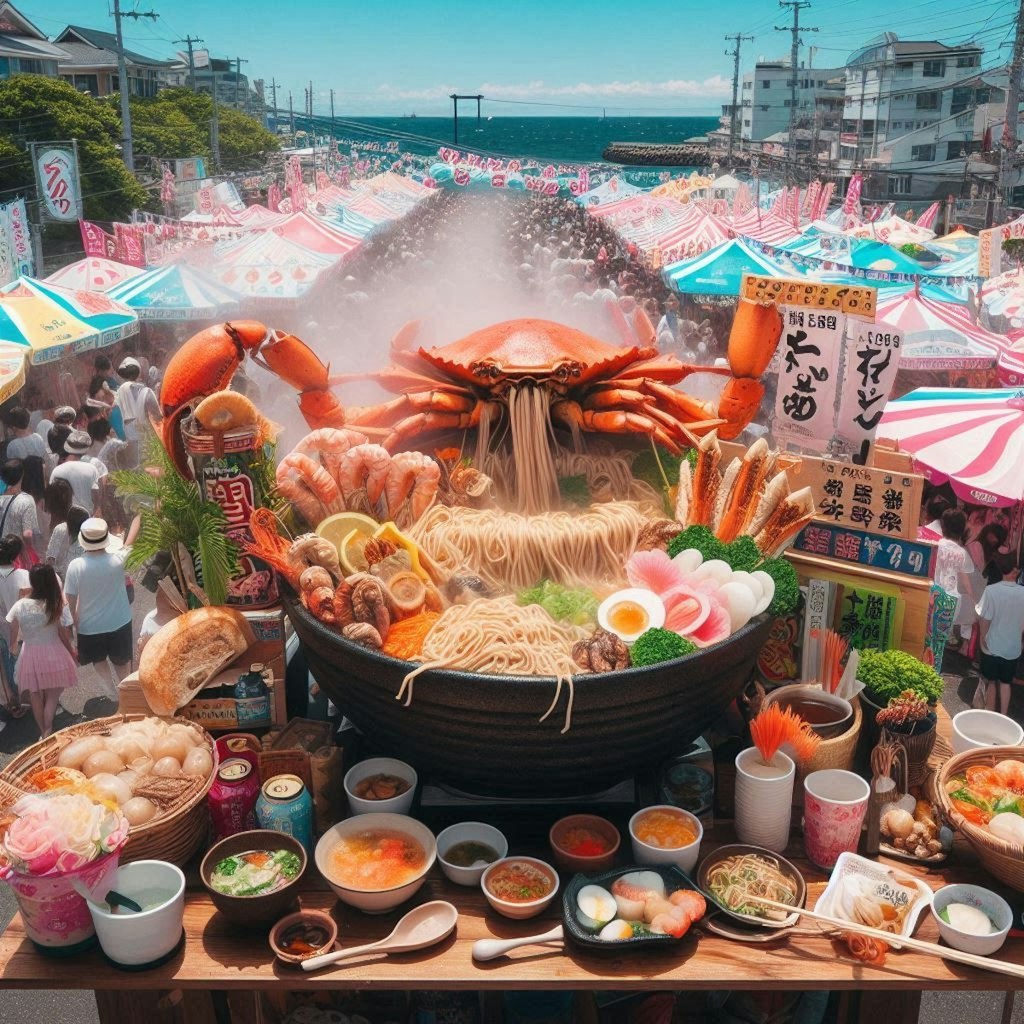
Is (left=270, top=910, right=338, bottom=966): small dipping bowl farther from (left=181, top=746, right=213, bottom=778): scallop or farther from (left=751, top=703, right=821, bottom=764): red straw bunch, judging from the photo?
(left=751, top=703, right=821, bottom=764): red straw bunch

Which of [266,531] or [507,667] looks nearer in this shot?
[507,667]

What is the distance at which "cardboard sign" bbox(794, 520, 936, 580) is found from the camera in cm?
383

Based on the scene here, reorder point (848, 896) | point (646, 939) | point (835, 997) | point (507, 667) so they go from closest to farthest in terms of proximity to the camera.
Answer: point (646, 939) → point (848, 896) → point (507, 667) → point (835, 997)

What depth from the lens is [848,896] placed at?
302cm

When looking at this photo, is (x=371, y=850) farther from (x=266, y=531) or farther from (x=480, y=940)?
(x=266, y=531)

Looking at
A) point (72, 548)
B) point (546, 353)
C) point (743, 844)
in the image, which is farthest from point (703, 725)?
point (72, 548)

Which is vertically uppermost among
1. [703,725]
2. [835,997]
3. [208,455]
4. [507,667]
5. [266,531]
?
[208,455]

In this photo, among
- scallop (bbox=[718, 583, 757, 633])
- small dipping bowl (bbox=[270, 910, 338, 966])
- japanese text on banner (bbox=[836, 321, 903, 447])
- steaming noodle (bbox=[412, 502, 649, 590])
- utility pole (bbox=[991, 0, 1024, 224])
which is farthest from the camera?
utility pole (bbox=[991, 0, 1024, 224])

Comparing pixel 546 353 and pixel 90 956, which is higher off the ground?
pixel 546 353

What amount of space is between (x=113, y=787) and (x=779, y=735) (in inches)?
90.5

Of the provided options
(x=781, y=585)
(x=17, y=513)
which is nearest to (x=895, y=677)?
(x=781, y=585)

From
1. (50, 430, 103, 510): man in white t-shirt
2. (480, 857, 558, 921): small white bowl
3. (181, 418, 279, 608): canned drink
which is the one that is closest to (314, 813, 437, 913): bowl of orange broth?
(480, 857, 558, 921): small white bowl

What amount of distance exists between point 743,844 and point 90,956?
2.15 metres

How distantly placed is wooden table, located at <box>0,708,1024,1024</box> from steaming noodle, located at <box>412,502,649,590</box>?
148 centimetres
